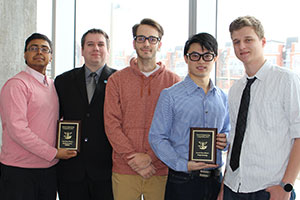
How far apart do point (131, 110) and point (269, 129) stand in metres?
1.03

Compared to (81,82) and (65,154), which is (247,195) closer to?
(65,154)

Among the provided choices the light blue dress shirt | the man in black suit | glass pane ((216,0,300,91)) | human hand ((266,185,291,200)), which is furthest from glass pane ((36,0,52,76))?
human hand ((266,185,291,200))

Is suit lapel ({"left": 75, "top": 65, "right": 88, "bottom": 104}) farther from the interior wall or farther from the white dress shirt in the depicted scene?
the white dress shirt

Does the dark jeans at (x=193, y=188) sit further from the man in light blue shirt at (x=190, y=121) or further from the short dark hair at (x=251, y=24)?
the short dark hair at (x=251, y=24)

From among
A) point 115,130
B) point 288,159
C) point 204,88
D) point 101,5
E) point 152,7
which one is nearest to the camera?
point 288,159

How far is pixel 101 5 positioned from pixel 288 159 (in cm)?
310

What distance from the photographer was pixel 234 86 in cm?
202

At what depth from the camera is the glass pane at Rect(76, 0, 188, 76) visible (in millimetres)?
3010

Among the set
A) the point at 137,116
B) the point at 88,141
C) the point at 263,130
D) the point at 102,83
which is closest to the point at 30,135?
the point at 88,141

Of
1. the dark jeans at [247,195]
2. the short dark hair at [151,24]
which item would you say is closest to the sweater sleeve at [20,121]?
the short dark hair at [151,24]

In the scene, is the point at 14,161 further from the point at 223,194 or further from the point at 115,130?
the point at 223,194

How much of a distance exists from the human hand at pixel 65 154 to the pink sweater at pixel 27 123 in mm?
35

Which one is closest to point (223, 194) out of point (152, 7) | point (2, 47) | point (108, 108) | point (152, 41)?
point (108, 108)

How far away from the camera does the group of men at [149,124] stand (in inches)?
67.0
